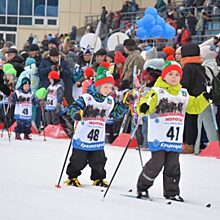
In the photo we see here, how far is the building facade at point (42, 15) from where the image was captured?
46.9 metres

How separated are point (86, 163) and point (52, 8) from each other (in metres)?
42.2

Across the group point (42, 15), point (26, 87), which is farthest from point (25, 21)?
point (26, 87)

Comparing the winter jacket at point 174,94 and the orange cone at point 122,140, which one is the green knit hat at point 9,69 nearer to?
the orange cone at point 122,140

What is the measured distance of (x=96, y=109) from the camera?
401 inches

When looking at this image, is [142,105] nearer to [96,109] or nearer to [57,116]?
[96,109]

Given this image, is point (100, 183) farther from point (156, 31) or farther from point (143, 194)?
point (156, 31)

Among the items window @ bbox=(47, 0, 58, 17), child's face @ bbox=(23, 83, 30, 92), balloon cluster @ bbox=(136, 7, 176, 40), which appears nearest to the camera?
child's face @ bbox=(23, 83, 30, 92)

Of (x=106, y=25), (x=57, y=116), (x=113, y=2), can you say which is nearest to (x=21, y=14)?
(x=113, y=2)

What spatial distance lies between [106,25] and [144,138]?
19855 millimetres

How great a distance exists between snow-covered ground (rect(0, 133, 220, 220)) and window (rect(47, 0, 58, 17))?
3747 centimetres

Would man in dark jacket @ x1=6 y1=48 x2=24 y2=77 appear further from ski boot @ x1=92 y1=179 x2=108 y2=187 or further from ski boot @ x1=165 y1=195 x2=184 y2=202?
ski boot @ x1=165 y1=195 x2=184 y2=202

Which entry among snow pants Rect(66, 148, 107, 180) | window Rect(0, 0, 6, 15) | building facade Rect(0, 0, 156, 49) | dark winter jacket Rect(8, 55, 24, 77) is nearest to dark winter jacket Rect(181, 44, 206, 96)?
snow pants Rect(66, 148, 107, 180)

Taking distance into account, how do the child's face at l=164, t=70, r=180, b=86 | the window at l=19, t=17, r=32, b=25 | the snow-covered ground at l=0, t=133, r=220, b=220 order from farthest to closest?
the window at l=19, t=17, r=32, b=25, the child's face at l=164, t=70, r=180, b=86, the snow-covered ground at l=0, t=133, r=220, b=220

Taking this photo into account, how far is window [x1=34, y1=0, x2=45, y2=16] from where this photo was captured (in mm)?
51469
